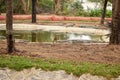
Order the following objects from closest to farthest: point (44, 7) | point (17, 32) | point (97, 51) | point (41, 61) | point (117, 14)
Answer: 1. point (41, 61)
2. point (97, 51)
3. point (117, 14)
4. point (17, 32)
5. point (44, 7)

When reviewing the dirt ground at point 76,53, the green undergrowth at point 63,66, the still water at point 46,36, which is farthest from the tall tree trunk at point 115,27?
the still water at point 46,36

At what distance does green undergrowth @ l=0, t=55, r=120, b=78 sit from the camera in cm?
1016

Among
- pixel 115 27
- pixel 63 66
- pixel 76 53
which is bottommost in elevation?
pixel 76 53

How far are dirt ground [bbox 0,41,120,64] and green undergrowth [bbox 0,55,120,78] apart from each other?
1040 millimetres

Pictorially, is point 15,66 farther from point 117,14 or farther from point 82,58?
point 117,14

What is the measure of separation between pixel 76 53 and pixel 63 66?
3.00 metres

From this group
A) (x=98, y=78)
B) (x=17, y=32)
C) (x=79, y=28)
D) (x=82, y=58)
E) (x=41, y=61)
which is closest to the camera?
(x=98, y=78)

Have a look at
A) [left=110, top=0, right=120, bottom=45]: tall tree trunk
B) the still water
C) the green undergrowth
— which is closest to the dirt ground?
[left=110, top=0, right=120, bottom=45]: tall tree trunk

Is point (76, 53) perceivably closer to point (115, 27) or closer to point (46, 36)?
point (115, 27)

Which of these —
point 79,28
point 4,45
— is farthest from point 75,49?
point 79,28

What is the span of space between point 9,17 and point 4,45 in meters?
2.41

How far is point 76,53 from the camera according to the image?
43.7 ft

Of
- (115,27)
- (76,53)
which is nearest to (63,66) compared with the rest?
(76,53)

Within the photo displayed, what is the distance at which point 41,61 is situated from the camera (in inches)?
429
